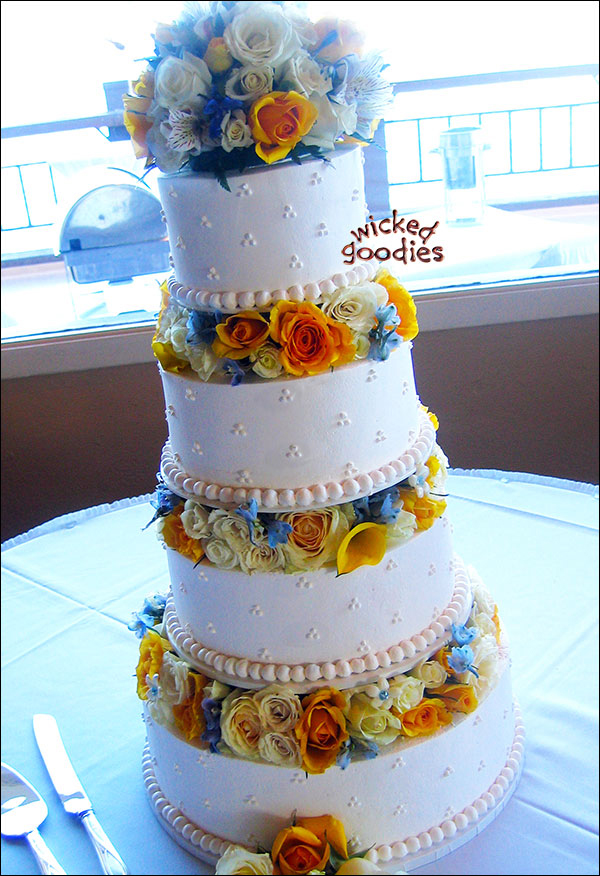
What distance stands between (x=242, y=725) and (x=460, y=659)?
0.28m

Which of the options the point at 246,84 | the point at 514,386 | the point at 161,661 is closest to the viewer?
the point at 246,84

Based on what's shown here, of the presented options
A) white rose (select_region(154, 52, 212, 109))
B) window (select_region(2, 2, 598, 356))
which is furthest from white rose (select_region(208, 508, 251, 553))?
window (select_region(2, 2, 598, 356))

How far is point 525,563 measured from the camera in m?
1.63

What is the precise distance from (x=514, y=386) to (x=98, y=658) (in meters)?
1.51

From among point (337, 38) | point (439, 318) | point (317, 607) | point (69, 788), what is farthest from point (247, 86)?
point (439, 318)

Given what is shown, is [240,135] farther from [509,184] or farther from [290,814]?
[509,184]

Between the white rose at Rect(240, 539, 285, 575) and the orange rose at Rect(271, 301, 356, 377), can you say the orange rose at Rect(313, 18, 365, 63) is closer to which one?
the orange rose at Rect(271, 301, 356, 377)

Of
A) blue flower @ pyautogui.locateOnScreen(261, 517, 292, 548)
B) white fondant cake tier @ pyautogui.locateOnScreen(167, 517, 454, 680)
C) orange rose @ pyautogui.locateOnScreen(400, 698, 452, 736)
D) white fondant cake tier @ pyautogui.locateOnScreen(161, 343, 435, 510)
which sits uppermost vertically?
white fondant cake tier @ pyautogui.locateOnScreen(161, 343, 435, 510)

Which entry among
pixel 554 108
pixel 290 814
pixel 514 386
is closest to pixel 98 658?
pixel 290 814

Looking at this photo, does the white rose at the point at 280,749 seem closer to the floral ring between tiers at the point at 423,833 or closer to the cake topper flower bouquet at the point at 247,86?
the floral ring between tiers at the point at 423,833

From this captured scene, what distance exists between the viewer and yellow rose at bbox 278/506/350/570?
1.01 m

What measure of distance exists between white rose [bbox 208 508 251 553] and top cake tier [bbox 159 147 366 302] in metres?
0.24

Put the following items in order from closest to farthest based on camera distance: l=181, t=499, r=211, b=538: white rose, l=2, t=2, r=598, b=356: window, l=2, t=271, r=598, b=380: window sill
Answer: l=181, t=499, r=211, b=538: white rose → l=2, t=2, r=598, b=356: window → l=2, t=271, r=598, b=380: window sill

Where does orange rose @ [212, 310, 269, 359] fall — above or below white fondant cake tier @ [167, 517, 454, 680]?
above
